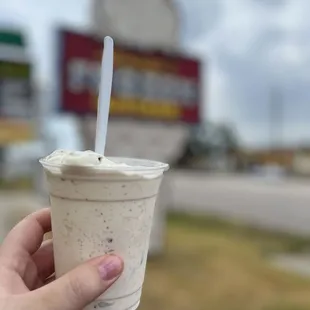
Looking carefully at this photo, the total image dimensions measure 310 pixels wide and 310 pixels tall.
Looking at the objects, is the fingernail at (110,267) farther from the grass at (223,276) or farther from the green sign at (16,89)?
the green sign at (16,89)

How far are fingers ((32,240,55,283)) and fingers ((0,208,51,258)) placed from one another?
16 millimetres

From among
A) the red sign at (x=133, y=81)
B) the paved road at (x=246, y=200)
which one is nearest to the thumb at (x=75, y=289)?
the red sign at (x=133, y=81)

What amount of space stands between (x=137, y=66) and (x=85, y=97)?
71cm

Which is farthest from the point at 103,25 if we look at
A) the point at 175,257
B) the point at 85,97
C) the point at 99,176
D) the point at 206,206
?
the point at 206,206

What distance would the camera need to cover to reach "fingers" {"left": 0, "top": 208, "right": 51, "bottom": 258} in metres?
0.79

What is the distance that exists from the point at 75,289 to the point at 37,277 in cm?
20

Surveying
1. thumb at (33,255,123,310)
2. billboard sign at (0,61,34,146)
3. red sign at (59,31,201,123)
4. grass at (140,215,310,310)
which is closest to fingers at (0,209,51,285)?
thumb at (33,255,123,310)

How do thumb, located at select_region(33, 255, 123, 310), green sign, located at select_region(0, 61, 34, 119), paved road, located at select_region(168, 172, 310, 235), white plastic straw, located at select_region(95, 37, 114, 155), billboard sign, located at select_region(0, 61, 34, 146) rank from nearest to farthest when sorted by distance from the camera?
thumb, located at select_region(33, 255, 123, 310) → white plastic straw, located at select_region(95, 37, 114, 155) → billboard sign, located at select_region(0, 61, 34, 146) → green sign, located at select_region(0, 61, 34, 119) → paved road, located at select_region(168, 172, 310, 235)

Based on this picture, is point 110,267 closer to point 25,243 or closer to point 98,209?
point 98,209

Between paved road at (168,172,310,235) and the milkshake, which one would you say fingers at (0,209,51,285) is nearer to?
the milkshake

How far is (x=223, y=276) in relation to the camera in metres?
4.30

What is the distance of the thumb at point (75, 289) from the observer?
635mm

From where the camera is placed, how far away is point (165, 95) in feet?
15.4

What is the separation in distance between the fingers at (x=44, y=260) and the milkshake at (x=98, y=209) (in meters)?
0.09
